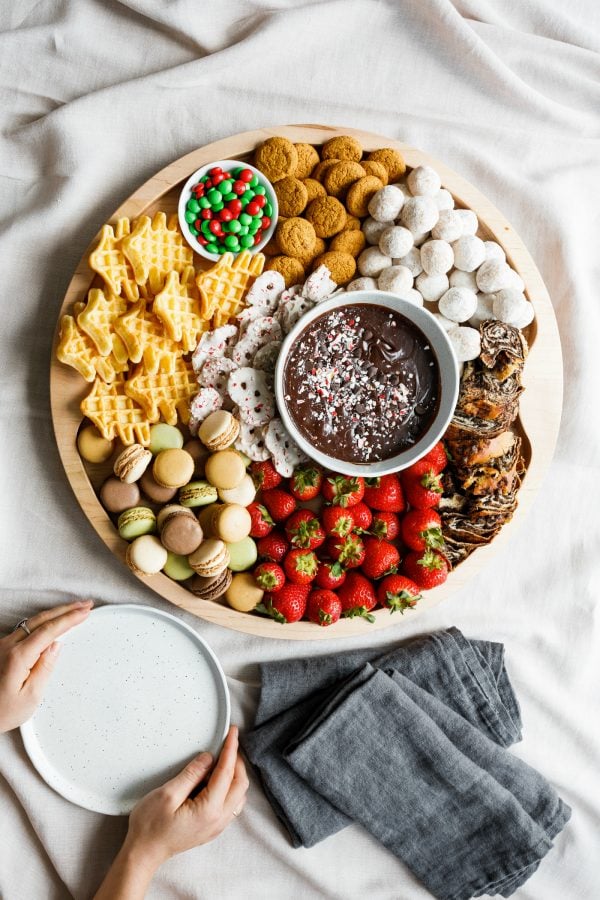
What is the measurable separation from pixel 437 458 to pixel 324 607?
66 centimetres

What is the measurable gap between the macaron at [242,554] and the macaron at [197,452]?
0.99 feet

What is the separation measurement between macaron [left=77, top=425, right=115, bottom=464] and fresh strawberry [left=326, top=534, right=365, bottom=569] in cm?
85

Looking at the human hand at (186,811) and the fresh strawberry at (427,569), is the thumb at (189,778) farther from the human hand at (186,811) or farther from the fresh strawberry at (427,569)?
the fresh strawberry at (427,569)

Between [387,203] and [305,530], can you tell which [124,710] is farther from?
[387,203]

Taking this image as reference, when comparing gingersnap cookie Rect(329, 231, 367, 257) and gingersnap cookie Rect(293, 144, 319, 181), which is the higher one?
gingersnap cookie Rect(293, 144, 319, 181)

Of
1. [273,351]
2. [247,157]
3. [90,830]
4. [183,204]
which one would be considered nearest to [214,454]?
[273,351]

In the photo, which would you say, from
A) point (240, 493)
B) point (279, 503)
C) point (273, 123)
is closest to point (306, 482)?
point (279, 503)

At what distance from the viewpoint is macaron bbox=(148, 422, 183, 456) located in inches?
101

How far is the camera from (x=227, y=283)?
252cm

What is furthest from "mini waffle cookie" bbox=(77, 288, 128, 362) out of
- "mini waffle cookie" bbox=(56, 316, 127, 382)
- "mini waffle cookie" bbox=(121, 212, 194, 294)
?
"mini waffle cookie" bbox=(121, 212, 194, 294)

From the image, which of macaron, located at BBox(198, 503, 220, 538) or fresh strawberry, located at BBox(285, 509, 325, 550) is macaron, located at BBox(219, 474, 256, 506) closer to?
macaron, located at BBox(198, 503, 220, 538)

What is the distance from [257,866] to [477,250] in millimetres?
2418

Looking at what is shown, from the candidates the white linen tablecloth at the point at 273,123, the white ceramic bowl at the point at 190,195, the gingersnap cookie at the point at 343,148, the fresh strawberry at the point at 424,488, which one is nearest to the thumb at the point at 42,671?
the white linen tablecloth at the point at 273,123

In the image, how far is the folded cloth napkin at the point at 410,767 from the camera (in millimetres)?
2662
